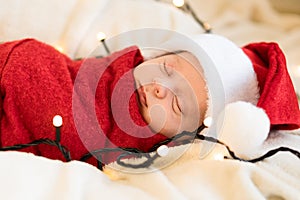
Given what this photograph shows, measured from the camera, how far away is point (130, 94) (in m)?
0.93

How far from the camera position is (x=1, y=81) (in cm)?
88

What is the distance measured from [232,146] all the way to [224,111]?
65mm

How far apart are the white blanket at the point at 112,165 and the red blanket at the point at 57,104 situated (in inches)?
4.2

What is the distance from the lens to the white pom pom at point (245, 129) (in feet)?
2.58

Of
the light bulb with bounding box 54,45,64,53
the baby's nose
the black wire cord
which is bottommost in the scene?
the black wire cord

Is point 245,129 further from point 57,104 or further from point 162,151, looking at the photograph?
point 57,104

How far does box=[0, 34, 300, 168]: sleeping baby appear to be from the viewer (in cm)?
86

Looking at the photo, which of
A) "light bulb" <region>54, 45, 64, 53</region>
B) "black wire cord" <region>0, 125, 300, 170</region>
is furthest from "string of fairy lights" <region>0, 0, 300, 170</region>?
"light bulb" <region>54, 45, 64, 53</region>

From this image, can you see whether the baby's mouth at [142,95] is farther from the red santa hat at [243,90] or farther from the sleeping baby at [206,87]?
the red santa hat at [243,90]

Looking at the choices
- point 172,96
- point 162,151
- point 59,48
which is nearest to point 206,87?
point 172,96

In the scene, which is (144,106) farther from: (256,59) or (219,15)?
(219,15)

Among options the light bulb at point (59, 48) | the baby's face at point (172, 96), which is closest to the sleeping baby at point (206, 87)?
the baby's face at point (172, 96)

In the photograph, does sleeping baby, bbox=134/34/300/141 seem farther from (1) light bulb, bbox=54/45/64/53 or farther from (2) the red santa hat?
(1) light bulb, bbox=54/45/64/53

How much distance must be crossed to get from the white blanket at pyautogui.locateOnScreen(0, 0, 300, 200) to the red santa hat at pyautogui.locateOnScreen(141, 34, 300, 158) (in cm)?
4
